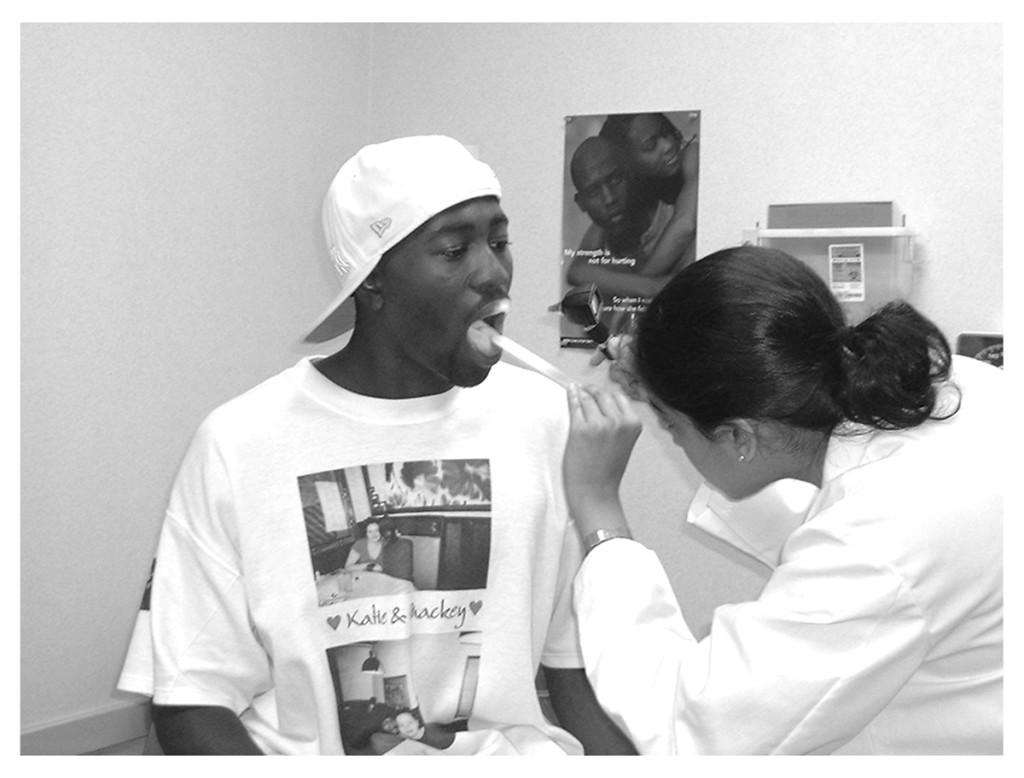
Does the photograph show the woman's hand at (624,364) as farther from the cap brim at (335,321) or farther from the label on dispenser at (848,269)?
the label on dispenser at (848,269)

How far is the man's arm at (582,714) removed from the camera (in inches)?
52.1

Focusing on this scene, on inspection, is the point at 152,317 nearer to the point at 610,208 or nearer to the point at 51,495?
the point at 51,495

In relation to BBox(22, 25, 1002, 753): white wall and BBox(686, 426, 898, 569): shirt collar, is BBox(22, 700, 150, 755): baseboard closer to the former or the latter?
BBox(22, 25, 1002, 753): white wall

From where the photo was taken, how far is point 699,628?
2.76 m

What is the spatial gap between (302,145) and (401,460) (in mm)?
1761

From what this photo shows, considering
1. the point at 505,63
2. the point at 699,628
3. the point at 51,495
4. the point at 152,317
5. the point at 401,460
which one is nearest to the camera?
the point at 401,460

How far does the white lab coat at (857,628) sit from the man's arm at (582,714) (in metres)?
0.18

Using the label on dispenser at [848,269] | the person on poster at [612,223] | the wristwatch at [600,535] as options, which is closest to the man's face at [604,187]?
the person on poster at [612,223]

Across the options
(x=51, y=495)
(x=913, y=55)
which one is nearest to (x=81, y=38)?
(x=51, y=495)

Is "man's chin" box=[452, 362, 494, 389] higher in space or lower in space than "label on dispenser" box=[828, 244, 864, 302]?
lower

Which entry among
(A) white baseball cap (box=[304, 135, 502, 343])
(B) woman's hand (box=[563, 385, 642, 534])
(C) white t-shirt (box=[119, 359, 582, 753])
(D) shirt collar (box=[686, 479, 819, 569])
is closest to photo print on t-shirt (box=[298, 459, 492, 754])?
(C) white t-shirt (box=[119, 359, 582, 753])

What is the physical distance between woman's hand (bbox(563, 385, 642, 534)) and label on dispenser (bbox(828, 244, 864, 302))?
1412 millimetres

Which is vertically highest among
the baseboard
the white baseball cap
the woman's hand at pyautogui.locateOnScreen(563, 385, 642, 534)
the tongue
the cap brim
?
the white baseball cap

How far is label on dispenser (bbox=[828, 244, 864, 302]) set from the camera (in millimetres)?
2531
